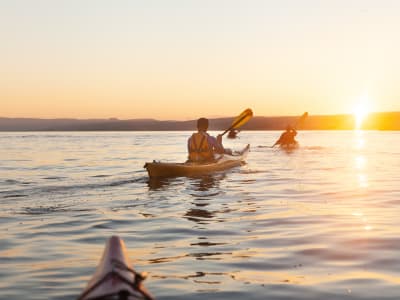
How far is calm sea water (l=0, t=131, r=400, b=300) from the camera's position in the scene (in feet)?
20.0

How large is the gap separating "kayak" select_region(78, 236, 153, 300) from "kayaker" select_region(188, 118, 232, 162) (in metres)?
14.0

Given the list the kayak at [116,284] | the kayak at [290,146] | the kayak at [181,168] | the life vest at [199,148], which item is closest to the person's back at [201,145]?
the life vest at [199,148]

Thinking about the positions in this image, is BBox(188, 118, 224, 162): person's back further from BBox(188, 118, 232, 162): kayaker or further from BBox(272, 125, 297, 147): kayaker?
BBox(272, 125, 297, 147): kayaker

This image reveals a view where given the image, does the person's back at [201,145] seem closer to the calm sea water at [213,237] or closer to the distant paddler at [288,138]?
the calm sea water at [213,237]

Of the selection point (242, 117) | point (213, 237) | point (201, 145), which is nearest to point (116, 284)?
point (213, 237)

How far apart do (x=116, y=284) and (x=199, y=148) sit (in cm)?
1521

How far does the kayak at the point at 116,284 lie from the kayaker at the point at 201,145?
14.0 meters

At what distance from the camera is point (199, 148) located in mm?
18781

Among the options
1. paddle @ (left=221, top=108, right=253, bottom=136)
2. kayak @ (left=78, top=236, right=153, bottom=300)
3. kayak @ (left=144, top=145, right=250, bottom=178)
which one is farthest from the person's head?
kayak @ (left=78, top=236, right=153, bottom=300)

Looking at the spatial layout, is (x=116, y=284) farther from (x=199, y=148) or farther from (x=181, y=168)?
(x=199, y=148)

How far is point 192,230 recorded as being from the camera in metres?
9.50

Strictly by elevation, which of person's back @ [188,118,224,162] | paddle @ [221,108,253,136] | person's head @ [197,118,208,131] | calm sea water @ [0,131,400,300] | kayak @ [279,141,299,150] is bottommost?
calm sea water @ [0,131,400,300]

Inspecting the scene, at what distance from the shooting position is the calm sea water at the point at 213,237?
6.09 metres

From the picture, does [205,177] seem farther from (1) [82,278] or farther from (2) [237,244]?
(1) [82,278]
